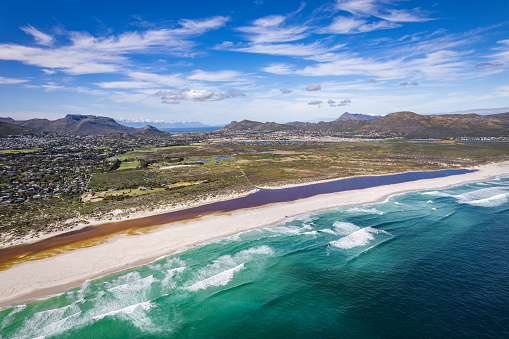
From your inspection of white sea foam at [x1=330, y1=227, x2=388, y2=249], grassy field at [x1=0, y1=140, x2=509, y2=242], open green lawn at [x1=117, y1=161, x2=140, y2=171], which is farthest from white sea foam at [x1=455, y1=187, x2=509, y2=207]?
open green lawn at [x1=117, y1=161, x2=140, y2=171]

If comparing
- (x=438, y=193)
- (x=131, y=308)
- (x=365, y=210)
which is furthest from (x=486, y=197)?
(x=131, y=308)

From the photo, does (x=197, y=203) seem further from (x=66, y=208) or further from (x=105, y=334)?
(x=105, y=334)

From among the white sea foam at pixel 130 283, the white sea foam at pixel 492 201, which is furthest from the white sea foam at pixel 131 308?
the white sea foam at pixel 492 201

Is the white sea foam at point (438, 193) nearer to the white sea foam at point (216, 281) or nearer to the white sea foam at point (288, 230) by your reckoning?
the white sea foam at point (288, 230)

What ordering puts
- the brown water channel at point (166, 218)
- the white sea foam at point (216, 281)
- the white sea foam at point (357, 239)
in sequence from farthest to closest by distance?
the white sea foam at point (357, 239) < the brown water channel at point (166, 218) < the white sea foam at point (216, 281)

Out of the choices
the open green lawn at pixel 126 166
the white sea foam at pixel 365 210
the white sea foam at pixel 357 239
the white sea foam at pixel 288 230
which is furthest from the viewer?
the open green lawn at pixel 126 166

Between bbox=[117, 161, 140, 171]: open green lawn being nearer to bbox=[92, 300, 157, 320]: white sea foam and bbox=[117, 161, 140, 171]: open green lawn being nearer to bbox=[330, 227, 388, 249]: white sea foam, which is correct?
bbox=[92, 300, 157, 320]: white sea foam

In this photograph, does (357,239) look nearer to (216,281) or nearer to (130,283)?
(216,281)

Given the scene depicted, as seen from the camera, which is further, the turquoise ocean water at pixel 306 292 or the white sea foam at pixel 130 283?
the white sea foam at pixel 130 283

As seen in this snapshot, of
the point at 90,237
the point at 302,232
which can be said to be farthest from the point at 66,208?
the point at 302,232
